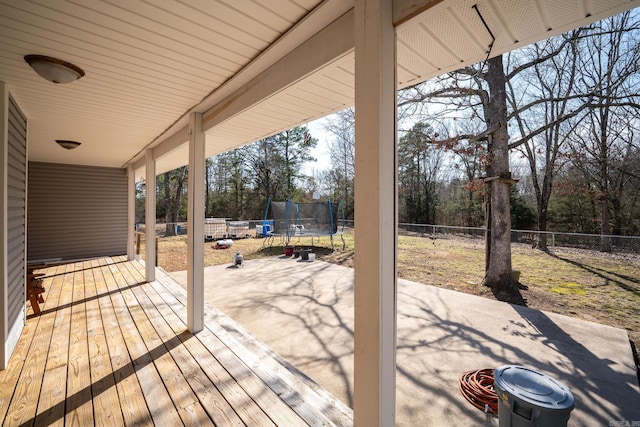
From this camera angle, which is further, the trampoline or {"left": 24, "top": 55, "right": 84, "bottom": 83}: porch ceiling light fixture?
the trampoline

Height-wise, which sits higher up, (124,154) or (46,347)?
(124,154)

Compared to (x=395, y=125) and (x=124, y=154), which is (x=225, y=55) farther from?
(x=124, y=154)

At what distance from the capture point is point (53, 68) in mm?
1964

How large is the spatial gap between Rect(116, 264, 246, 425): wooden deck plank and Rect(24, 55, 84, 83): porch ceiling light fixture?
7.60 ft

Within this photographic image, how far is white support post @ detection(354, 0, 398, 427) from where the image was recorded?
1.19 m

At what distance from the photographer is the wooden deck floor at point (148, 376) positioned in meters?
1.83

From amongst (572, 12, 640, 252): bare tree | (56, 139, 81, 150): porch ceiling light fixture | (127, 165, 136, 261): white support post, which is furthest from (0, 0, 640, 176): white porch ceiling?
(572, 12, 640, 252): bare tree

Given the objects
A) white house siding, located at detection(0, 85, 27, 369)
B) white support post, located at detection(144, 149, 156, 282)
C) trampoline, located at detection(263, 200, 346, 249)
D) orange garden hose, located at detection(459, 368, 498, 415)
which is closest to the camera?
orange garden hose, located at detection(459, 368, 498, 415)

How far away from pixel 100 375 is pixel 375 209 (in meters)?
2.53

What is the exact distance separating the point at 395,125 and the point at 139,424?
222 centimetres

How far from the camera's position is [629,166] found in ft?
28.6

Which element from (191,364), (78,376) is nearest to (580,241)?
(191,364)

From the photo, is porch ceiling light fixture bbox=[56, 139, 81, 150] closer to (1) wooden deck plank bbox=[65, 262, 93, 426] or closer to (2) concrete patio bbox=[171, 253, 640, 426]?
(1) wooden deck plank bbox=[65, 262, 93, 426]

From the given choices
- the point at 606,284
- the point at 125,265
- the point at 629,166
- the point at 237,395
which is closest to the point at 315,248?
the point at 125,265
